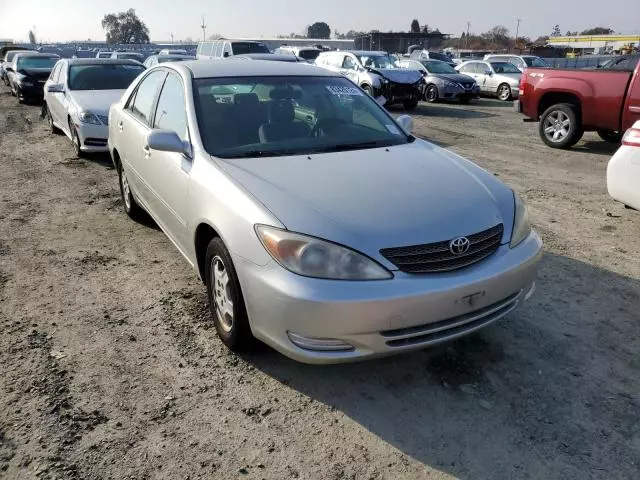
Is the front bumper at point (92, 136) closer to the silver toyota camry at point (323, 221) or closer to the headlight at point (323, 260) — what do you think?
the silver toyota camry at point (323, 221)

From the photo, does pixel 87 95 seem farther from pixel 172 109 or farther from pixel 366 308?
pixel 366 308

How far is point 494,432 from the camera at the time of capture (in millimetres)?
2625

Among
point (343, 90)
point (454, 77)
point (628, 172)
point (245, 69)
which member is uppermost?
point (245, 69)

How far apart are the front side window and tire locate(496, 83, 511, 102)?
17217 millimetres

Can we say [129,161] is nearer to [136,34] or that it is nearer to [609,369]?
[609,369]

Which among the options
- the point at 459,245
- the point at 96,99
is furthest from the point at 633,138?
the point at 96,99

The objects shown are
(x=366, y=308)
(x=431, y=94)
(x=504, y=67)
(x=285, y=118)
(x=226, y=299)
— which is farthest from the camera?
(x=504, y=67)

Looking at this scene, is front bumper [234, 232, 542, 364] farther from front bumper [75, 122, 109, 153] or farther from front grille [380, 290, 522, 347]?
front bumper [75, 122, 109, 153]

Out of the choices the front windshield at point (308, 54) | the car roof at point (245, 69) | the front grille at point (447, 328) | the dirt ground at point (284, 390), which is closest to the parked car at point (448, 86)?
the front windshield at point (308, 54)

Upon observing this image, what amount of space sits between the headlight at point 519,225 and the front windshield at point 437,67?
55.0ft

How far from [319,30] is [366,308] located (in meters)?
126

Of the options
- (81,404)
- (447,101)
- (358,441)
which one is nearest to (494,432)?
(358,441)

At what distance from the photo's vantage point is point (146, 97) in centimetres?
475

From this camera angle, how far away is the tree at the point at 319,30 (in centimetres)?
11925
